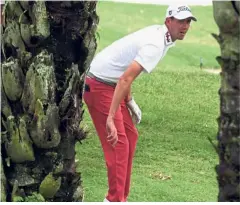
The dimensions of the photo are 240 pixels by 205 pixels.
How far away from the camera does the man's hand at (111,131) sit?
5848mm

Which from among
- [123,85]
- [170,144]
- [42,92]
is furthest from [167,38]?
[170,144]

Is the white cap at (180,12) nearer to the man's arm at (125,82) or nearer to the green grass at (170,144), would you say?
the man's arm at (125,82)

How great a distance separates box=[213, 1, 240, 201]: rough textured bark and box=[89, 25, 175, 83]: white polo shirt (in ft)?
7.70

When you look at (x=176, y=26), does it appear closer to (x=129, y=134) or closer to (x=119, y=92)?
(x=119, y=92)

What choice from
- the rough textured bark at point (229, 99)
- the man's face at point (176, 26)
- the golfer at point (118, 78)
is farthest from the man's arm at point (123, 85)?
the rough textured bark at point (229, 99)

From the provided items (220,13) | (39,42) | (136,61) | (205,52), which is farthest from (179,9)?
(205,52)

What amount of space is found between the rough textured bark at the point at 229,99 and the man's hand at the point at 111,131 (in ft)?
7.68

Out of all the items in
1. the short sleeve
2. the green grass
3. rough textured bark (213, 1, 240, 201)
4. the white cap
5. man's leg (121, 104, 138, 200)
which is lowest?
the green grass

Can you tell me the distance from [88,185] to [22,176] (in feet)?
7.18

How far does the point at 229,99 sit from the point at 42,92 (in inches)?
72.2

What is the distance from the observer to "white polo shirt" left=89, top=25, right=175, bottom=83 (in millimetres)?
5883

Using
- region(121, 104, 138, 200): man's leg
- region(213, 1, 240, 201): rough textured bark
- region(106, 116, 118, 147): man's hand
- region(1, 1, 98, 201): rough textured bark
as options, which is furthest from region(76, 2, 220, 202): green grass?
region(213, 1, 240, 201): rough textured bark

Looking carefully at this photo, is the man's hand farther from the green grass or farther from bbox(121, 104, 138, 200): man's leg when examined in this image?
bbox(121, 104, 138, 200): man's leg

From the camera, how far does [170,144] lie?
9016mm
